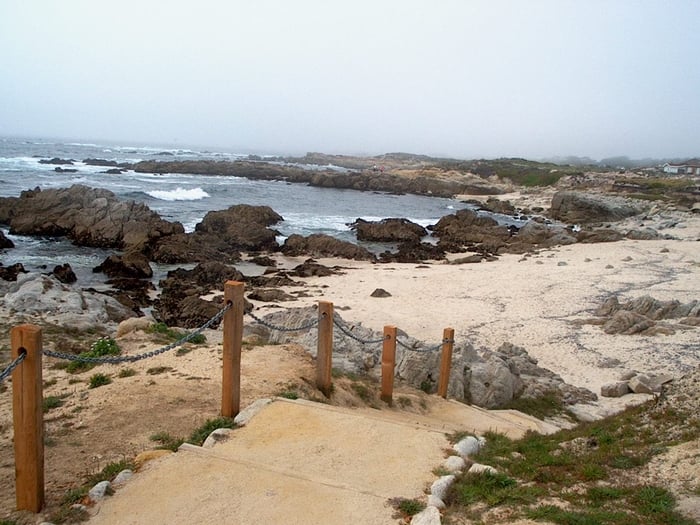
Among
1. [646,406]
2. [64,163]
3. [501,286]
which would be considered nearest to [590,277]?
[501,286]

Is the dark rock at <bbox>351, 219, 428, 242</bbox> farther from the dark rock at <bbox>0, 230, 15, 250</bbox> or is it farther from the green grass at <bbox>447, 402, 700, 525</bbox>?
the green grass at <bbox>447, 402, 700, 525</bbox>

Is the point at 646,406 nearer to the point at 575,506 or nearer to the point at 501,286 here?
the point at 575,506

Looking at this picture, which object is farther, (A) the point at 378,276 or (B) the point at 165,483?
(A) the point at 378,276

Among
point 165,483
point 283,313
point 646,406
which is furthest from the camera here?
point 283,313

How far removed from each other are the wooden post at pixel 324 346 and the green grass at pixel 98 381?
2.80 m

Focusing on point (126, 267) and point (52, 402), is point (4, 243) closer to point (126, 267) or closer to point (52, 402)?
point (126, 267)

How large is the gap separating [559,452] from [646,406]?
161 cm

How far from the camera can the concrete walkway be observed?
3.93 metres

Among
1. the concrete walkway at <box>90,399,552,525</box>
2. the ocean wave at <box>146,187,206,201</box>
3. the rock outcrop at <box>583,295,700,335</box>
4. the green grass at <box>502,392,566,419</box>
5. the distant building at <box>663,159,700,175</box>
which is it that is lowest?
the green grass at <box>502,392,566,419</box>

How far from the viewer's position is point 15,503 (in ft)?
13.3

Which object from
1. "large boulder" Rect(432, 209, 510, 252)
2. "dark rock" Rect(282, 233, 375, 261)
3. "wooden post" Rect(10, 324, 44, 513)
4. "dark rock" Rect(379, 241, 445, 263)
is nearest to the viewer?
"wooden post" Rect(10, 324, 44, 513)

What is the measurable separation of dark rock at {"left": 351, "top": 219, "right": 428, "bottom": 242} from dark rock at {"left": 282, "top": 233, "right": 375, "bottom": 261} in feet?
21.4

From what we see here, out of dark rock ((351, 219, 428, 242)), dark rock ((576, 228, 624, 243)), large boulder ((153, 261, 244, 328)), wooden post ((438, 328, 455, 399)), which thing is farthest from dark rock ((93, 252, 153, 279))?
dark rock ((576, 228, 624, 243))

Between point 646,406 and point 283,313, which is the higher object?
point 646,406
